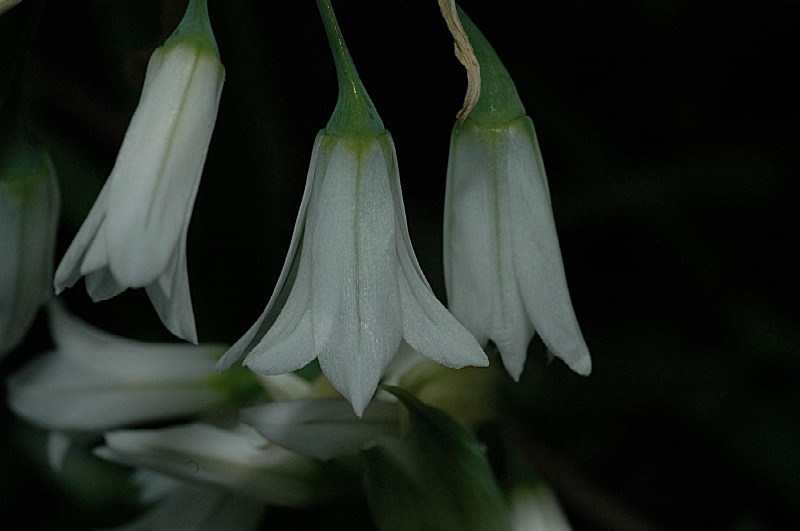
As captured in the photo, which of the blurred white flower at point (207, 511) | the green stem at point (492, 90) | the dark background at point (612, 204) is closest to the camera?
the green stem at point (492, 90)

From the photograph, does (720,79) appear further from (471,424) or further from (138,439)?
(138,439)

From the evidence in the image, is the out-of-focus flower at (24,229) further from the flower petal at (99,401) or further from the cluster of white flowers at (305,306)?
the flower petal at (99,401)

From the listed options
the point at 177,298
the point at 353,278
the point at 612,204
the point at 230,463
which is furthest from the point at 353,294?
the point at 612,204

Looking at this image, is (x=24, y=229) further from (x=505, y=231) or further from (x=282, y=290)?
(x=505, y=231)

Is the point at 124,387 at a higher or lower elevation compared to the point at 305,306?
lower

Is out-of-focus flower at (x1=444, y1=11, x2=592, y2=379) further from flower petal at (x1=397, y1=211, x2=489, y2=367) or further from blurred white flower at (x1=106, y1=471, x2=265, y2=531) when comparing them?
blurred white flower at (x1=106, y1=471, x2=265, y2=531)

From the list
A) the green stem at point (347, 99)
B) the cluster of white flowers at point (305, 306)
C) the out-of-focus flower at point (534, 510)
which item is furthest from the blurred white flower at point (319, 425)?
the green stem at point (347, 99)

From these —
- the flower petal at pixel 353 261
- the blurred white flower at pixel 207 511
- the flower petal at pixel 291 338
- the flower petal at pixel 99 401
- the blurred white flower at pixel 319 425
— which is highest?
the flower petal at pixel 353 261

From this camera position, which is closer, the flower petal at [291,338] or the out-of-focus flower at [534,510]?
the flower petal at [291,338]
